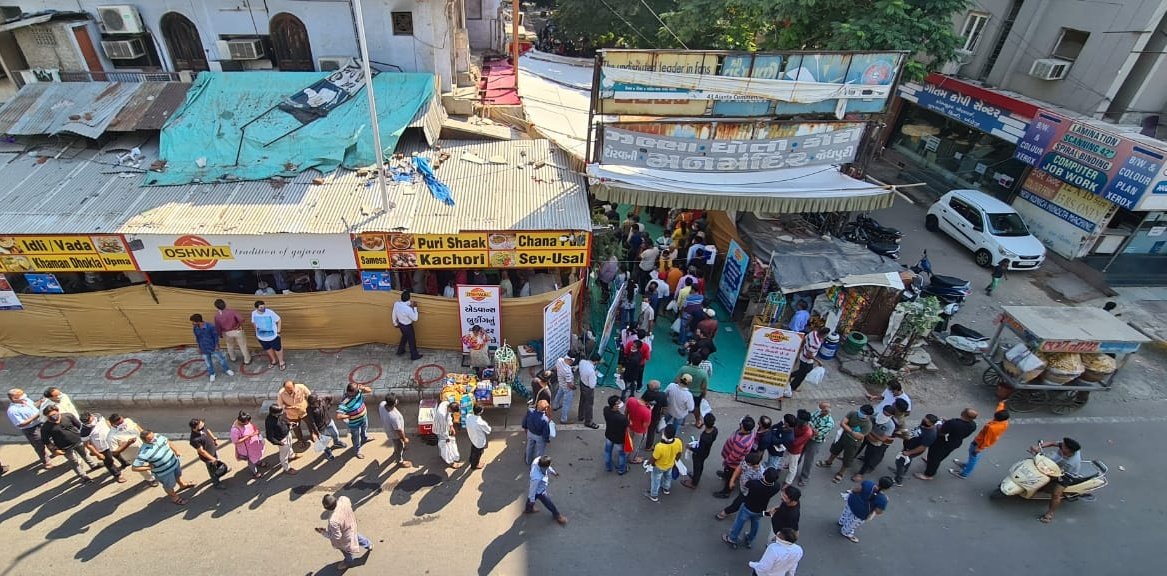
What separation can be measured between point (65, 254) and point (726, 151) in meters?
11.6

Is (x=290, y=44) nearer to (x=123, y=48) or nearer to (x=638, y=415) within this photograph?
(x=123, y=48)

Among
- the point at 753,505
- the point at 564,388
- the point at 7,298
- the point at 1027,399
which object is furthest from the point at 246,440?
the point at 1027,399

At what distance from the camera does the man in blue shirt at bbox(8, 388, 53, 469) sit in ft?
24.2

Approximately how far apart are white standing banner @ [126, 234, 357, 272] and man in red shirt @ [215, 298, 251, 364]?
0.74 m

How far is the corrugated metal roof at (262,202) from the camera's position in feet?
29.0

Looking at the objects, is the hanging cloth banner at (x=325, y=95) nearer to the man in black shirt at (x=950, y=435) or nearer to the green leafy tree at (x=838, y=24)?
the green leafy tree at (x=838, y=24)

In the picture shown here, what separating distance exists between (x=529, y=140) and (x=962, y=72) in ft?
52.6

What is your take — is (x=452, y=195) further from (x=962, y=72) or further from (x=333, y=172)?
(x=962, y=72)

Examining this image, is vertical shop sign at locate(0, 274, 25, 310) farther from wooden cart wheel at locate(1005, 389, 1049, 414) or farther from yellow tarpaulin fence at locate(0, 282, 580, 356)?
wooden cart wheel at locate(1005, 389, 1049, 414)

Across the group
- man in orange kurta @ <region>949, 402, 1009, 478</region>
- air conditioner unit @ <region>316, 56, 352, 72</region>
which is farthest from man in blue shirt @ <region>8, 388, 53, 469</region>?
man in orange kurta @ <region>949, 402, 1009, 478</region>

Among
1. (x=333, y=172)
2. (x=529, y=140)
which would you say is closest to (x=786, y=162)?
(x=529, y=140)

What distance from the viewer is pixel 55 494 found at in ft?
24.5

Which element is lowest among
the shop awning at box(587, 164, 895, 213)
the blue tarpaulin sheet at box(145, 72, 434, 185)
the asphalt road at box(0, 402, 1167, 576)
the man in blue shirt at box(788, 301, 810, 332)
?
the asphalt road at box(0, 402, 1167, 576)

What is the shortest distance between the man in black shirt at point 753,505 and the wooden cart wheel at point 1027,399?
6366 millimetres
